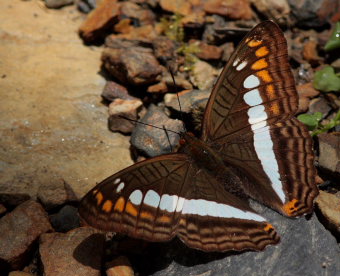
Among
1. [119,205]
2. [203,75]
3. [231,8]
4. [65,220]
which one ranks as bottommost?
[65,220]

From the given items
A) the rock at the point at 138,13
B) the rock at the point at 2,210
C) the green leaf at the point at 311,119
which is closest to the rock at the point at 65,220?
the rock at the point at 2,210

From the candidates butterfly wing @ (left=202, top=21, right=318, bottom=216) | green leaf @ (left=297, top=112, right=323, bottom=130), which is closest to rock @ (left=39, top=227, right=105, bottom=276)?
butterfly wing @ (left=202, top=21, right=318, bottom=216)

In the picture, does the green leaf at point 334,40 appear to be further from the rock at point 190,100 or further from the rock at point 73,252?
the rock at point 73,252

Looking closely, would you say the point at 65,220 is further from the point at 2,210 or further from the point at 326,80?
the point at 326,80

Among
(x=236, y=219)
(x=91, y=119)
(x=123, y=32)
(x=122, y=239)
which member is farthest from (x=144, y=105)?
(x=236, y=219)

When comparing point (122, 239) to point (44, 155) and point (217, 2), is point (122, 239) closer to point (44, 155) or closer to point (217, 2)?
point (44, 155)

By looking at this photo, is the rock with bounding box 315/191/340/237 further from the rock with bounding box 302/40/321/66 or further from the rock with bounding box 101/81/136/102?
the rock with bounding box 101/81/136/102

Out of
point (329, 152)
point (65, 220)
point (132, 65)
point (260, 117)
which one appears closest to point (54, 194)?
point (65, 220)
